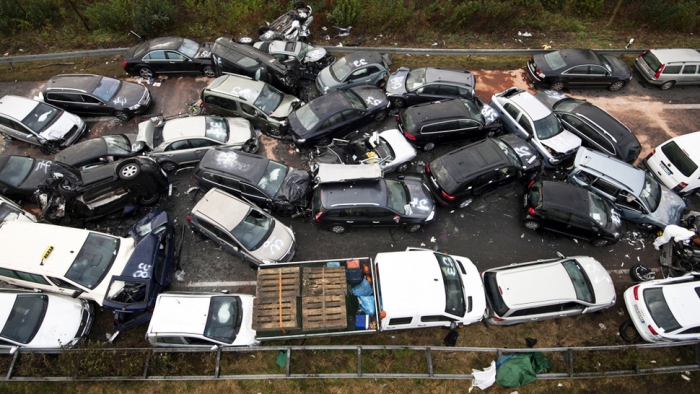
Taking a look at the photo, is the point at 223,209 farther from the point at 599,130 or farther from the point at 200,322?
the point at 599,130

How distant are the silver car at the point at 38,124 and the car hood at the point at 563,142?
1628 centimetres

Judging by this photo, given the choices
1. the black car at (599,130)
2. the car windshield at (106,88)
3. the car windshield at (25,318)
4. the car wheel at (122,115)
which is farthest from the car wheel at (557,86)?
the car windshield at (25,318)

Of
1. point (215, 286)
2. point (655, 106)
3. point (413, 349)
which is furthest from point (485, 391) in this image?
point (655, 106)

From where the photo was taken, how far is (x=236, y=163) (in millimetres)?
11234

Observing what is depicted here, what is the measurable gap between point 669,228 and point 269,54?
1458 centimetres

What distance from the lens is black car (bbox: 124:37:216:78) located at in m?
15.0

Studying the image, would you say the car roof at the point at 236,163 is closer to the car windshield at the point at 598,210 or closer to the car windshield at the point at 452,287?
the car windshield at the point at 452,287

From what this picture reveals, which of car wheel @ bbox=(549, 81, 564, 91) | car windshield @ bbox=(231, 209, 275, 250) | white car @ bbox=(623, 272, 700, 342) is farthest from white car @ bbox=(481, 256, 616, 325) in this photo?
car wheel @ bbox=(549, 81, 564, 91)

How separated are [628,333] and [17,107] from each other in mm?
20230

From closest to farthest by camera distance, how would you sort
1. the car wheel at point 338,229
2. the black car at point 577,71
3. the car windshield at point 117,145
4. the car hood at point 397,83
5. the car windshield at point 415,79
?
the car wheel at point 338,229, the car windshield at point 117,145, the car windshield at point 415,79, the car hood at point 397,83, the black car at point 577,71

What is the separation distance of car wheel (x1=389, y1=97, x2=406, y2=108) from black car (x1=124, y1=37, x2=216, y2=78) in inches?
296

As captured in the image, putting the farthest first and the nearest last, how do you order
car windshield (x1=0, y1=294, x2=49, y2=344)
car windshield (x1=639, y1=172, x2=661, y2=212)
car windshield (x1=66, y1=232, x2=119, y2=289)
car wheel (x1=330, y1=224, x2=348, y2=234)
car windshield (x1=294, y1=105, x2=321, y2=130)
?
car windshield (x1=294, y1=105, x2=321, y2=130)
car windshield (x1=639, y1=172, x2=661, y2=212)
car wheel (x1=330, y1=224, x2=348, y2=234)
car windshield (x1=66, y1=232, x2=119, y2=289)
car windshield (x1=0, y1=294, x2=49, y2=344)

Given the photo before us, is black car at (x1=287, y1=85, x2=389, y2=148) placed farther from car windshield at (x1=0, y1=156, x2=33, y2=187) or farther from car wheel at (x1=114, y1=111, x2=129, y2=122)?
car windshield at (x1=0, y1=156, x2=33, y2=187)

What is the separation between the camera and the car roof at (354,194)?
10492 millimetres
